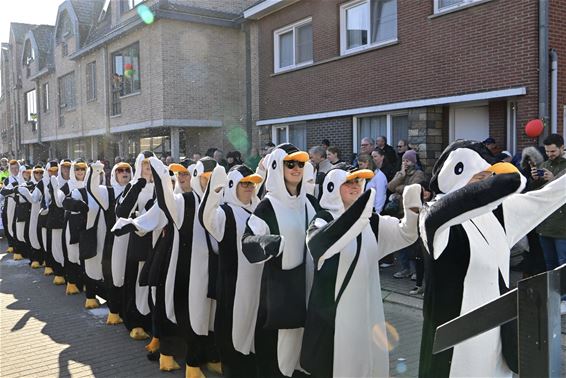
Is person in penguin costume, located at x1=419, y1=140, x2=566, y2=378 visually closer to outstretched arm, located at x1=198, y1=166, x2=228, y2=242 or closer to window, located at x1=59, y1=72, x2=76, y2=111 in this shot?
outstretched arm, located at x1=198, y1=166, x2=228, y2=242

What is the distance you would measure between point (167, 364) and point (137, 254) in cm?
126

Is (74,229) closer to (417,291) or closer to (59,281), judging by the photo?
(59,281)

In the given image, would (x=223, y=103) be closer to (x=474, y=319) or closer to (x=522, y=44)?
(x=522, y=44)

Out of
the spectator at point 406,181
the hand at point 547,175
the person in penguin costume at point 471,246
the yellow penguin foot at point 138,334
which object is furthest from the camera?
the spectator at point 406,181

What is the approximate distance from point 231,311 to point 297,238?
3.29 ft

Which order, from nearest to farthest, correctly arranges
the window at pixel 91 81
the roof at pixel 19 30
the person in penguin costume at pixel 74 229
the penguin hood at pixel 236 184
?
the penguin hood at pixel 236 184 < the person in penguin costume at pixel 74 229 < the window at pixel 91 81 < the roof at pixel 19 30

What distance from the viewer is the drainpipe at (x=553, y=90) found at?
8570 mm

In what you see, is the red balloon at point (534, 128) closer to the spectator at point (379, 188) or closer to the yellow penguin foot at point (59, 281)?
the spectator at point (379, 188)

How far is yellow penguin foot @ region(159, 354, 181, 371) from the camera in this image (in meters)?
4.84

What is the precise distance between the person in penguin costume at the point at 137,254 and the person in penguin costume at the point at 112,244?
0.11m

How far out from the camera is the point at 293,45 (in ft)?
48.3

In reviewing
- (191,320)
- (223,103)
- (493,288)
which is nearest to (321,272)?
(493,288)

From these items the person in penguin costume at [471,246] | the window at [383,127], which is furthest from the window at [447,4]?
the person in penguin costume at [471,246]

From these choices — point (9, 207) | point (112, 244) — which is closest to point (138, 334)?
point (112, 244)
